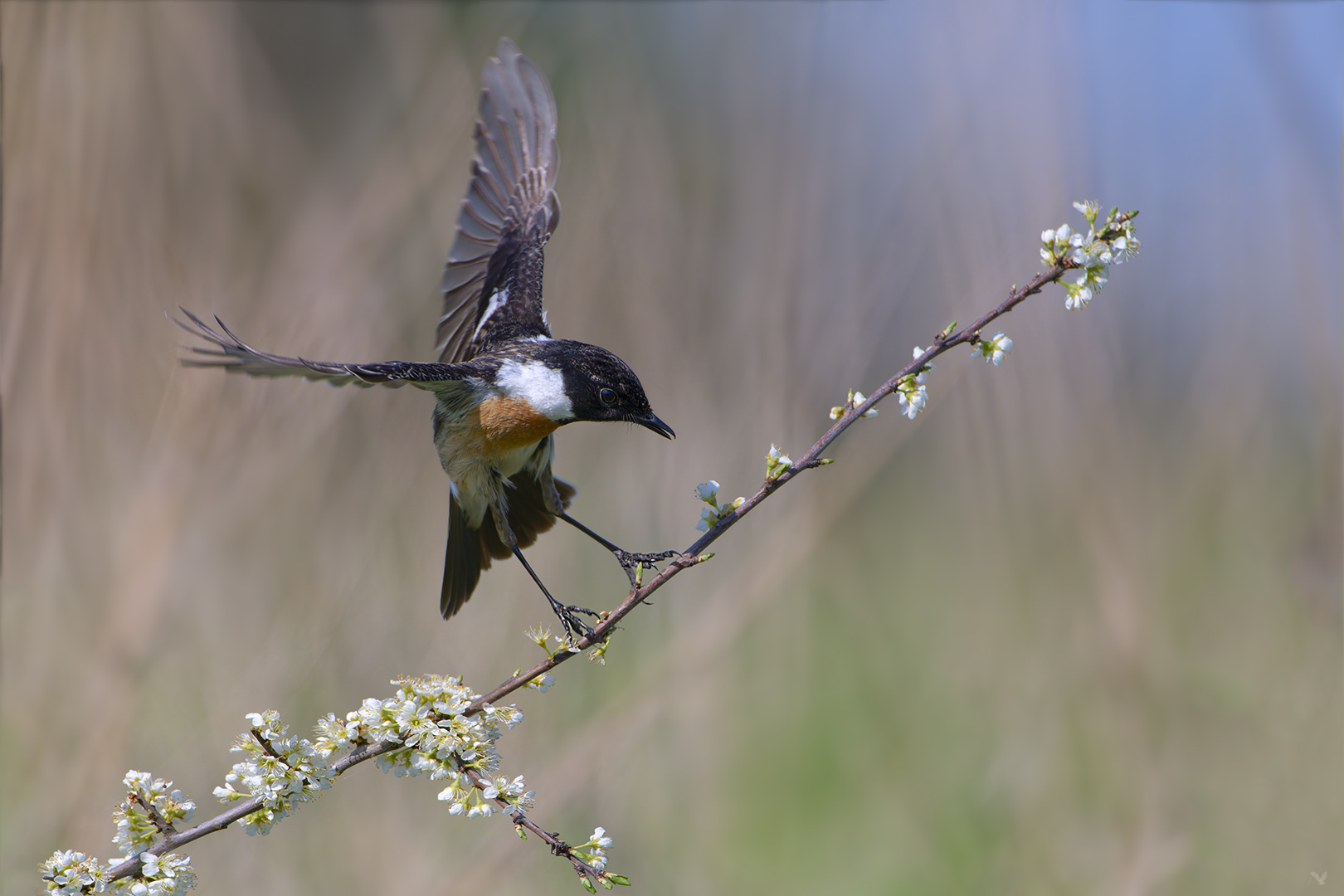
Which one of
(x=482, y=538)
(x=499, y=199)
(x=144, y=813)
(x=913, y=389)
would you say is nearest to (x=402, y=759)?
(x=144, y=813)

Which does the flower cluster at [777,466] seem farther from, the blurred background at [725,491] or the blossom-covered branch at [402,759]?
the blurred background at [725,491]

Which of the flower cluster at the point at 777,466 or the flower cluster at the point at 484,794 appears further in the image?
the flower cluster at the point at 777,466

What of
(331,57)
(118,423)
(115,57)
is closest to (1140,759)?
(118,423)

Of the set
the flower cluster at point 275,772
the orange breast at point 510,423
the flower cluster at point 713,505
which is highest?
the orange breast at point 510,423

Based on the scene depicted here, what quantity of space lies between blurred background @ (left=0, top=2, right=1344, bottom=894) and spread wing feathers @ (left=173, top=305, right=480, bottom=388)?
1.34 m

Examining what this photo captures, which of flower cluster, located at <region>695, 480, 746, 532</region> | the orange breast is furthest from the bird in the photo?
flower cluster, located at <region>695, 480, 746, 532</region>

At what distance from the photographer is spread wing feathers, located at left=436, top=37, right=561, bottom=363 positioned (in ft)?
9.66

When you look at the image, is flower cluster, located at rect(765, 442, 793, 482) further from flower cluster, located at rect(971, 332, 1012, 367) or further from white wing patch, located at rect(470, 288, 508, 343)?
white wing patch, located at rect(470, 288, 508, 343)

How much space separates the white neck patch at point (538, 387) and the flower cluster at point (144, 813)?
1176mm

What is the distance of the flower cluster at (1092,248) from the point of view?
4.36 feet

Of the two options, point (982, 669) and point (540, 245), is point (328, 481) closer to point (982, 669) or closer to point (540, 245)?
point (540, 245)

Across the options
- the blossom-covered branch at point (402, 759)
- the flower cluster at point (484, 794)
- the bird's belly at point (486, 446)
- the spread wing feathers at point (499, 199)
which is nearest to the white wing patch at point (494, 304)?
the spread wing feathers at point (499, 199)

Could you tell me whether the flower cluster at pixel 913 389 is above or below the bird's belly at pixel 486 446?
below

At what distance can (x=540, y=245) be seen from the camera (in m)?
2.95
